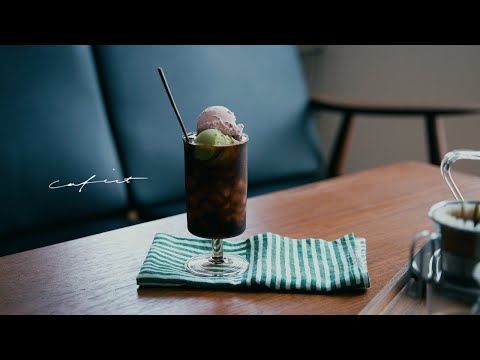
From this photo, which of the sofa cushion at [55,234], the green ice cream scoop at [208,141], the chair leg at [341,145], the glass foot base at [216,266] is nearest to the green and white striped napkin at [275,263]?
the glass foot base at [216,266]

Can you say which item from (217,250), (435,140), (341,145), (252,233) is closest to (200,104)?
(341,145)

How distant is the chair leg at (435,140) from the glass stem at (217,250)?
0.89m

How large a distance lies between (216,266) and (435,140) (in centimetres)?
94

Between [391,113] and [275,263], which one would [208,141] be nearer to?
[275,263]

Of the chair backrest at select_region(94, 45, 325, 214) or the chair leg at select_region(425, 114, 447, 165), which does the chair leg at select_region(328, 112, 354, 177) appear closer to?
the chair backrest at select_region(94, 45, 325, 214)

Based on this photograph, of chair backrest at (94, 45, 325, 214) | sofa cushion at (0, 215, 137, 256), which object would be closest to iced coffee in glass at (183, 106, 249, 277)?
sofa cushion at (0, 215, 137, 256)

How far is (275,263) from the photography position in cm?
92

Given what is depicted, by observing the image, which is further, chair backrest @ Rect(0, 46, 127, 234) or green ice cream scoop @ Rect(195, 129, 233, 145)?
A: chair backrest @ Rect(0, 46, 127, 234)

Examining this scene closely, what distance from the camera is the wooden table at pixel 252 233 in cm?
82

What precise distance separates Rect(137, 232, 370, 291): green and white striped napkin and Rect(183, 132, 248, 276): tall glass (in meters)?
0.03

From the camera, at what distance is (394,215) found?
1164 millimetres

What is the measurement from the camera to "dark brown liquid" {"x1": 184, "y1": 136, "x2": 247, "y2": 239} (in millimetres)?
853

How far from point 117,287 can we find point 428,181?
757mm
